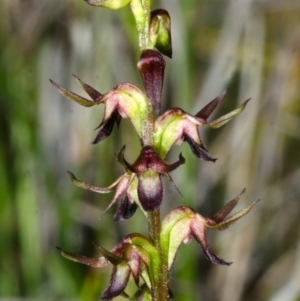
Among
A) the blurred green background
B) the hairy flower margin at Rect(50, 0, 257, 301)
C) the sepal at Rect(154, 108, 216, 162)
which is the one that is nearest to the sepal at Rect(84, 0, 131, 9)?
the hairy flower margin at Rect(50, 0, 257, 301)

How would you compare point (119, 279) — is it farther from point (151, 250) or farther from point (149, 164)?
point (149, 164)

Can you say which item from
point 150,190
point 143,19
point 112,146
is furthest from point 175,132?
point 112,146

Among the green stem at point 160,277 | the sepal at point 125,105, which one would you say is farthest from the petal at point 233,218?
the sepal at point 125,105

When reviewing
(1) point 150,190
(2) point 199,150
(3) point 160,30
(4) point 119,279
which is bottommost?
(4) point 119,279

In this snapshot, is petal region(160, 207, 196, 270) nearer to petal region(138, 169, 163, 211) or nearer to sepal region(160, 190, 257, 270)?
sepal region(160, 190, 257, 270)

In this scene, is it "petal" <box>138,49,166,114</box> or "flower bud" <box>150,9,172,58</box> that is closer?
"petal" <box>138,49,166,114</box>

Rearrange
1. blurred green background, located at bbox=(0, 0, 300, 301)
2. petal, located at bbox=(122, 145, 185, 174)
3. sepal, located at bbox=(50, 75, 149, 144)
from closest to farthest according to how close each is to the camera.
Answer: petal, located at bbox=(122, 145, 185, 174) → sepal, located at bbox=(50, 75, 149, 144) → blurred green background, located at bbox=(0, 0, 300, 301)
